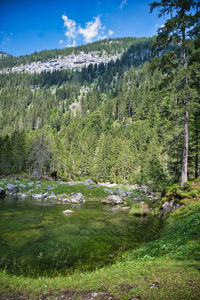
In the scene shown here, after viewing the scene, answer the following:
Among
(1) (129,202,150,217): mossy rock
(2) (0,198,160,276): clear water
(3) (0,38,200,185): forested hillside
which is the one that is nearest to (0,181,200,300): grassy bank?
(2) (0,198,160,276): clear water

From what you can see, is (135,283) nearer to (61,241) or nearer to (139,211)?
(61,241)

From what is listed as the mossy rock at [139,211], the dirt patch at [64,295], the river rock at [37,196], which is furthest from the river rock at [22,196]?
the dirt patch at [64,295]

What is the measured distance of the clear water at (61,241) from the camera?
28.0 feet

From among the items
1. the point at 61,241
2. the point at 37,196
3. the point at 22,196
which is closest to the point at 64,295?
the point at 61,241

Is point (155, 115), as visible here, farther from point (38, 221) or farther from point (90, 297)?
point (90, 297)

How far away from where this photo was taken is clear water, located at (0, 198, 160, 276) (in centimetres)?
853

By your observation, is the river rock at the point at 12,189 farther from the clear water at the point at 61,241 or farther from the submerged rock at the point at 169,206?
the submerged rock at the point at 169,206

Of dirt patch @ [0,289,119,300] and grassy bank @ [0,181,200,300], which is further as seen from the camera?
dirt patch @ [0,289,119,300]

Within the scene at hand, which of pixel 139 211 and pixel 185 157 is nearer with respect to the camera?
pixel 185 157

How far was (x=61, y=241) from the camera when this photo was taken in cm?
1152

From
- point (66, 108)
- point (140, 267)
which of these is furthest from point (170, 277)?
point (66, 108)

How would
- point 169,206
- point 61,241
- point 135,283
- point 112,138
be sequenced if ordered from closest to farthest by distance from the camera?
point 135,283 → point 61,241 → point 169,206 → point 112,138

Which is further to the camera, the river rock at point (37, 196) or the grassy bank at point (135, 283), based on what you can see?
the river rock at point (37, 196)

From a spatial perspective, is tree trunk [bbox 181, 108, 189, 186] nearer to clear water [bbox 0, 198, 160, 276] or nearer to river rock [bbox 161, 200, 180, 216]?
river rock [bbox 161, 200, 180, 216]
